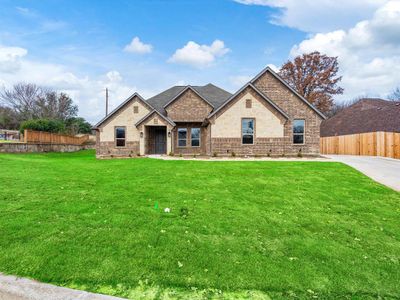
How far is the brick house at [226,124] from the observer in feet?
62.0

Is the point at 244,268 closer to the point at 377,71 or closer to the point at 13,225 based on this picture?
the point at 13,225

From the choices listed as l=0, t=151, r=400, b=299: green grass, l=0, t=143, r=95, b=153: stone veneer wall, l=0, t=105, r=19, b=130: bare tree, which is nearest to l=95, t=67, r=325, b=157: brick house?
l=0, t=143, r=95, b=153: stone veneer wall

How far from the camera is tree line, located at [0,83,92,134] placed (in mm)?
47156

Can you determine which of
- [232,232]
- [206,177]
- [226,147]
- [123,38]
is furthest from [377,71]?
[232,232]

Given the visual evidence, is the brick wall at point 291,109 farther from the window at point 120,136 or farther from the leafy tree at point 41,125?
the leafy tree at point 41,125

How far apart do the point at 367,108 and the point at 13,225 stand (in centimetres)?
3848

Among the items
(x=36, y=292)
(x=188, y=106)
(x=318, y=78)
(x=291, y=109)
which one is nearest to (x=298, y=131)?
(x=291, y=109)

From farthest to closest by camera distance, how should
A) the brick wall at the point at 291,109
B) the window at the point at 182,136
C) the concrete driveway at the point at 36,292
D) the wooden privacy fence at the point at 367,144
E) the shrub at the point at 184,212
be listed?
the window at the point at 182,136, the brick wall at the point at 291,109, the wooden privacy fence at the point at 367,144, the shrub at the point at 184,212, the concrete driveway at the point at 36,292

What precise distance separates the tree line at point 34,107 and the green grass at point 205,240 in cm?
4607

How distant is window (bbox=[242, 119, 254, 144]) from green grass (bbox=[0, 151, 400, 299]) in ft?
37.2

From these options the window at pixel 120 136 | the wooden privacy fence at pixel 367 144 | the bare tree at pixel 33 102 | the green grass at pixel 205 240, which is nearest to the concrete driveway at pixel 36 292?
the green grass at pixel 205 240

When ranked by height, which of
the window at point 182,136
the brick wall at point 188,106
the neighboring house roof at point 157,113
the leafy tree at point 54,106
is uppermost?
the leafy tree at point 54,106

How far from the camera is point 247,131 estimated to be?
1908 centimetres

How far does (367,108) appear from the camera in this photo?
105 feet
